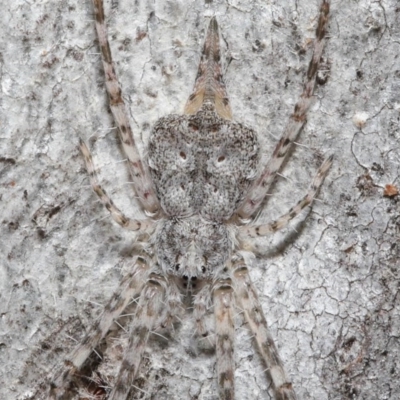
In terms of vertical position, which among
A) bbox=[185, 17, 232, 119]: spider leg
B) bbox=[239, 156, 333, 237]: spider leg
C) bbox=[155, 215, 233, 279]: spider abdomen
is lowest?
bbox=[155, 215, 233, 279]: spider abdomen

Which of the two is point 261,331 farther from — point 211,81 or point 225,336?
point 211,81

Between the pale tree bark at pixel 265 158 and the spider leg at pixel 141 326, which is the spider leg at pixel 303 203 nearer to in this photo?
the pale tree bark at pixel 265 158

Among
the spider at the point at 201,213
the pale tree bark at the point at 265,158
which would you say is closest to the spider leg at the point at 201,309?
the spider at the point at 201,213

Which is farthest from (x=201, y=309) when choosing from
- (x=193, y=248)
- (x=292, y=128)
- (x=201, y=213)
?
(x=292, y=128)

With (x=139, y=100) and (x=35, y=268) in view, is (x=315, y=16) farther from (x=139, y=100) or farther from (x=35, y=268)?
(x=35, y=268)

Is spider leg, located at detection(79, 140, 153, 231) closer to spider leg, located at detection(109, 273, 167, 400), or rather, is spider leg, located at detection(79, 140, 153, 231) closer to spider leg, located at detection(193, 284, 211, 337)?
spider leg, located at detection(109, 273, 167, 400)

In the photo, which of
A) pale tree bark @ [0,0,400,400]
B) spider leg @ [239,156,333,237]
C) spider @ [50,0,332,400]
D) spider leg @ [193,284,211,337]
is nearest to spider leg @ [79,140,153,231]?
spider @ [50,0,332,400]
